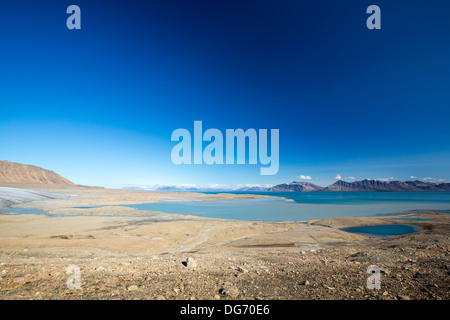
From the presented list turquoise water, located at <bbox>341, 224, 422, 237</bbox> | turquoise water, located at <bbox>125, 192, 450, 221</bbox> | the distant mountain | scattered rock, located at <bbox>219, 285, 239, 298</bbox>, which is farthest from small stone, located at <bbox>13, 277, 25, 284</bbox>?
the distant mountain

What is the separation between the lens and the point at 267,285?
6164 mm

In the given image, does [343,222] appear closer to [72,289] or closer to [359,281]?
[359,281]

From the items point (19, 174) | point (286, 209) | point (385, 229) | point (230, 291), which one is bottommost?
point (286, 209)

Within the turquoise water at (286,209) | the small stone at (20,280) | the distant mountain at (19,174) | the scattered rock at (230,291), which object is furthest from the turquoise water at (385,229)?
the distant mountain at (19,174)

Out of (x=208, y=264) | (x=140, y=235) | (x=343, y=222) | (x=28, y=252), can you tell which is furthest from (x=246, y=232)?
(x=28, y=252)

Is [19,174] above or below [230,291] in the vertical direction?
above

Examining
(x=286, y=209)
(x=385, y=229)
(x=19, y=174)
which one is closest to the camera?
(x=385, y=229)

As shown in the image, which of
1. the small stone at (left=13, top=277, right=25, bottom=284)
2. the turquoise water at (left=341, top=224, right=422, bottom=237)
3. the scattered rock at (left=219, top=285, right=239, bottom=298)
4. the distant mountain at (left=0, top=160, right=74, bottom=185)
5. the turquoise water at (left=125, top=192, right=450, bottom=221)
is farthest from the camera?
the distant mountain at (left=0, top=160, right=74, bottom=185)

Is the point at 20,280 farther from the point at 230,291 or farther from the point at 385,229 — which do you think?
the point at 385,229

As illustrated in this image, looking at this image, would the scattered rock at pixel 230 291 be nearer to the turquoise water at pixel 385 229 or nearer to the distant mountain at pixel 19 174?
the turquoise water at pixel 385 229

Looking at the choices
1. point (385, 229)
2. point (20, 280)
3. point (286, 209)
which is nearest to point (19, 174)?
point (286, 209)

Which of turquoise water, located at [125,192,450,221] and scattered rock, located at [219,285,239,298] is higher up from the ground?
scattered rock, located at [219,285,239,298]

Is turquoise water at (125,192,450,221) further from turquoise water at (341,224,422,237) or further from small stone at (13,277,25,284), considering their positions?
small stone at (13,277,25,284)
